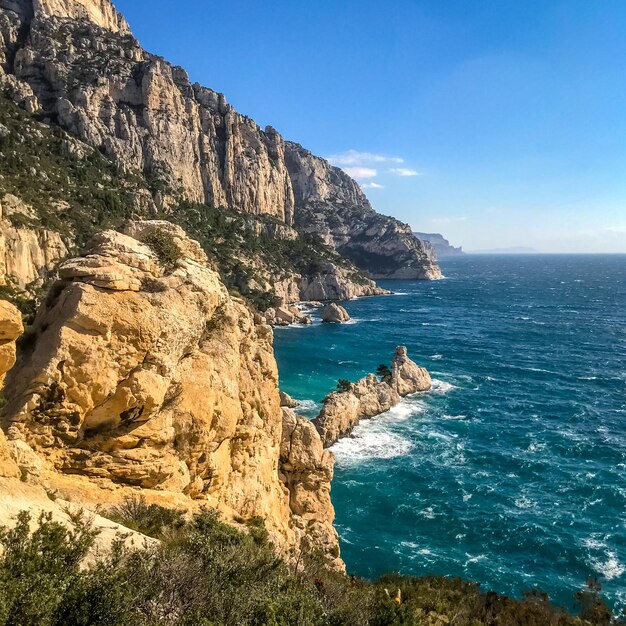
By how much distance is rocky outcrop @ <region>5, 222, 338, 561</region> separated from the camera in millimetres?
11586

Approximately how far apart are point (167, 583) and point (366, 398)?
44.0 metres

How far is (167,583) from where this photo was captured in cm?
860

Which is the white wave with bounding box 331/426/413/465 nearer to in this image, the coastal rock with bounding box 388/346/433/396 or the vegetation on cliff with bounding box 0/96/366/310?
the coastal rock with bounding box 388/346/433/396

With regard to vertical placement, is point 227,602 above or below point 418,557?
above

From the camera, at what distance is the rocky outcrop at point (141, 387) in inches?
456

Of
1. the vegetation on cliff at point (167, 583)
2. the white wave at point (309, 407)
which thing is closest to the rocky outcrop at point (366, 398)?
the white wave at point (309, 407)

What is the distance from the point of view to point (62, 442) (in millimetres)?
11680

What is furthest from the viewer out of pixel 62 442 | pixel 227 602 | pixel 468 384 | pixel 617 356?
pixel 617 356

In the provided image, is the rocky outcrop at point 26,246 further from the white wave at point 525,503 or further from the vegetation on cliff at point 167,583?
the white wave at point 525,503

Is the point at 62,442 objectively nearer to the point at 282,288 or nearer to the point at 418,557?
the point at 418,557

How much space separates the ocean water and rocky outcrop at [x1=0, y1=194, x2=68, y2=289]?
1313 inches

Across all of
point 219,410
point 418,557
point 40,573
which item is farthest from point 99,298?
point 418,557

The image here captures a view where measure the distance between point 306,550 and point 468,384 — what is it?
→ 1860 inches

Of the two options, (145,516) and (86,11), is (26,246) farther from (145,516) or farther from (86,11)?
(86,11)
